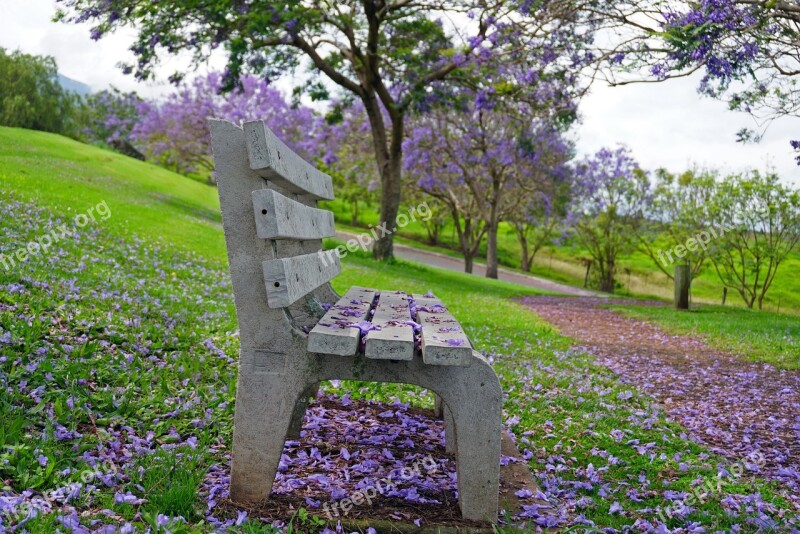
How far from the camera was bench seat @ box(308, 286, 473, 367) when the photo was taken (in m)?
2.81

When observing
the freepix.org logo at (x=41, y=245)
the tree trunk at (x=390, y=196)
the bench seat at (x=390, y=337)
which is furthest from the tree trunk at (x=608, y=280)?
the bench seat at (x=390, y=337)

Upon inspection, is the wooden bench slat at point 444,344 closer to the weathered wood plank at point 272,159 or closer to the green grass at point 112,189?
the weathered wood plank at point 272,159

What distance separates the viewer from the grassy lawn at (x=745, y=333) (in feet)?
32.1

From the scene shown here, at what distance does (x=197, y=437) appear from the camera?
3830mm

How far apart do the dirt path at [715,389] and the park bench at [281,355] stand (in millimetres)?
2445


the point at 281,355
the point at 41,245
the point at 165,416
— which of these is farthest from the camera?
the point at 41,245

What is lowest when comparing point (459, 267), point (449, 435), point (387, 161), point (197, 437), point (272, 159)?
point (459, 267)

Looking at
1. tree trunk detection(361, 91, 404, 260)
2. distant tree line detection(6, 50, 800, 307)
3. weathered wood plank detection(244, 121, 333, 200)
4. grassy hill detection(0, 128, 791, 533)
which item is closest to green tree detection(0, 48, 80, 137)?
distant tree line detection(6, 50, 800, 307)

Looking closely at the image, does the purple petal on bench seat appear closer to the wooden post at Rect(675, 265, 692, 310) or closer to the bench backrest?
the bench backrest

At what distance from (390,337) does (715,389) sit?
5833mm

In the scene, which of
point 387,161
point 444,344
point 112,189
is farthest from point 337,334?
point 112,189

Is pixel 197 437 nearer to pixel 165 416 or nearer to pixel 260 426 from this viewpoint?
pixel 165 416

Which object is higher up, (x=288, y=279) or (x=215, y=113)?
(x=215, y=113)

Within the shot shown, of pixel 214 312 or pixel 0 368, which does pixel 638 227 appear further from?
pixel 0 368
